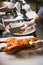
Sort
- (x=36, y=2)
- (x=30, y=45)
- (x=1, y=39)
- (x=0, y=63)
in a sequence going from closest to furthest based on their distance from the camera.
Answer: (x=0, y=63) → (x=30, y=45) → (x=1, y=39) → (x=36, y=2)

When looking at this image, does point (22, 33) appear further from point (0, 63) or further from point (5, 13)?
point (5, 13)

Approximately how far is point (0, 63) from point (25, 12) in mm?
863

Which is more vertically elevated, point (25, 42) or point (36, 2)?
point (36, 2)

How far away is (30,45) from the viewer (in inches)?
40.9

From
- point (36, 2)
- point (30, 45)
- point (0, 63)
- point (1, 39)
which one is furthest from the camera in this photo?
point (36, 2)

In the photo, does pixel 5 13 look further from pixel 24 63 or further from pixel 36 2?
pixel 36 2

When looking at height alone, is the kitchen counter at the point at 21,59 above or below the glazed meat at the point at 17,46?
below

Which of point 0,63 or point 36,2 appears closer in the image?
point 0,63

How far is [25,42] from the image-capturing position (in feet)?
3.44

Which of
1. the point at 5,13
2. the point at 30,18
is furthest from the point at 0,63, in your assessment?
the point at 5,13

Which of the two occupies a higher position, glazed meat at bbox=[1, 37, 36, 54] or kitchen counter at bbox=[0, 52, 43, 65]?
glazed meat at bbox=[1, 37, 36, 54]

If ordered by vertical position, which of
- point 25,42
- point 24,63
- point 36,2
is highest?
point 36,2

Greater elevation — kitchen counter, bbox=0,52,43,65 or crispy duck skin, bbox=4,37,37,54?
crispy duck skin, bbox=4,37,37,54

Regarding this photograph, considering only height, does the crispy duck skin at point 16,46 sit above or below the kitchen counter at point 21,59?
above
